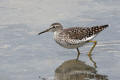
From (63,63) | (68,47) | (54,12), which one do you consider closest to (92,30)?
(68,47)

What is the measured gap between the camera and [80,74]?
1145cm

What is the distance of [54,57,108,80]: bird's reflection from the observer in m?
11.1

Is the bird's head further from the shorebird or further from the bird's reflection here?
the bird's reflection

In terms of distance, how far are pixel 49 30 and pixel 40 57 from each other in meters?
→ 1.46

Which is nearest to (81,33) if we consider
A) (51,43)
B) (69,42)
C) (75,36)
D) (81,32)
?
(81,32)

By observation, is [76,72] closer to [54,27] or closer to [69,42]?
[69,42]

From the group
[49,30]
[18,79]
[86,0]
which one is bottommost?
[18,79]

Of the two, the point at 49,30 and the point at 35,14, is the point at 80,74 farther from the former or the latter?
the point at 35,14

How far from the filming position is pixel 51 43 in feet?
46.1

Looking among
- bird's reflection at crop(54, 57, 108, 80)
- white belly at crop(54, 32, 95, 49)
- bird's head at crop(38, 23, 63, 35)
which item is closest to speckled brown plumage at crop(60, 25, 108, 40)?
white belly at crop(54, 32, 95, 49)

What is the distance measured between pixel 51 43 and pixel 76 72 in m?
2.59

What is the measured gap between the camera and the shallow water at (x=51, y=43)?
38.1ft

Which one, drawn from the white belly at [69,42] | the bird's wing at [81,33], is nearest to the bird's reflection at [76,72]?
the white belly at [69,42]

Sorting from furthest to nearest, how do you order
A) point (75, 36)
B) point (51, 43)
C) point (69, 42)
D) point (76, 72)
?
point (51, 43) → point (75, 36) → point (69, 42) → point (76, 72)
